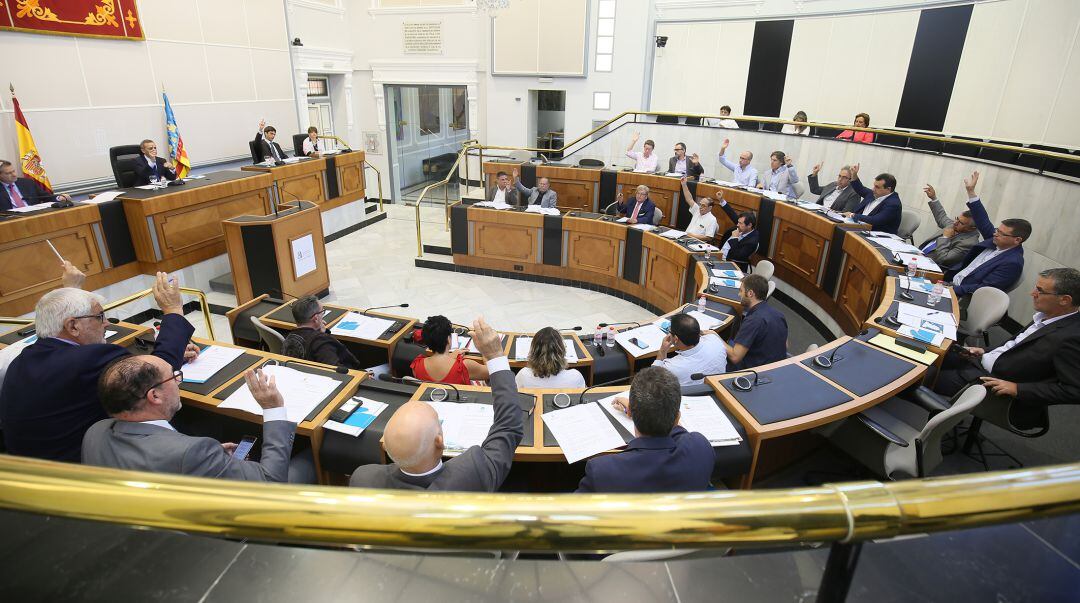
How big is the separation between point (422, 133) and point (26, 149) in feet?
27.1

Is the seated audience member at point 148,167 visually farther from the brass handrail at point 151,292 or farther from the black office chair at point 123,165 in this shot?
the brass handrail at point 151,292

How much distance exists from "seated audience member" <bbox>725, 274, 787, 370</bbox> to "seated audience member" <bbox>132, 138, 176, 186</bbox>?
782 cm

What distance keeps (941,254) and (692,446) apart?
463 centimetres

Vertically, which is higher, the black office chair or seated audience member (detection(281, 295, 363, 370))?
the black office chair

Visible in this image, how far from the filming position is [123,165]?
7.01 m

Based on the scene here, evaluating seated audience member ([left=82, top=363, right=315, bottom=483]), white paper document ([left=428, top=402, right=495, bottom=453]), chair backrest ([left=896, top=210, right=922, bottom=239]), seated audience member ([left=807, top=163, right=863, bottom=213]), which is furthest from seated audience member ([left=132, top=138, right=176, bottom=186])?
chair backrest ([left=896, top=210, right=922, bottom=239])

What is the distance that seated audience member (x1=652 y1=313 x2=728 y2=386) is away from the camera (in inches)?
131

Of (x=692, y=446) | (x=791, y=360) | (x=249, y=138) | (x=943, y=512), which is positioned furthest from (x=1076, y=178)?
(x=249, y=138)

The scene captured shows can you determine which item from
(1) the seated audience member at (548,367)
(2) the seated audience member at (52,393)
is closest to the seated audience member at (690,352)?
(1) the seated audience member at (548,367)

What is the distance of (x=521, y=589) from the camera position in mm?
917

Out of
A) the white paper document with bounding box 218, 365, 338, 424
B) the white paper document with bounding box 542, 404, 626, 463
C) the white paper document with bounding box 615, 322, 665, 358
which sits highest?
the white paper document with bounding box 218, 365, 338, 424

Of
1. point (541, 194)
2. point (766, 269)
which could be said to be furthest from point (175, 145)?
point (766, 269)

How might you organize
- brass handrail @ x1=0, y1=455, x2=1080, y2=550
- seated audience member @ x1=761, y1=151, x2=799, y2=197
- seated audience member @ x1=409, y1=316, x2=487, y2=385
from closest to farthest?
brass handrail @ x1=0, y1=455, x2=1080, y2=550 < seated audience member @ x1=409, y1=316, x2=487, y2=385 < seated audience member @ x1=761, y1=151, x2=799, y2=197

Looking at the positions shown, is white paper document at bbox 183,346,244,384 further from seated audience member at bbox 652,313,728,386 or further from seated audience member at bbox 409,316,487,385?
seated audience member at bbox 652,313,728,386
